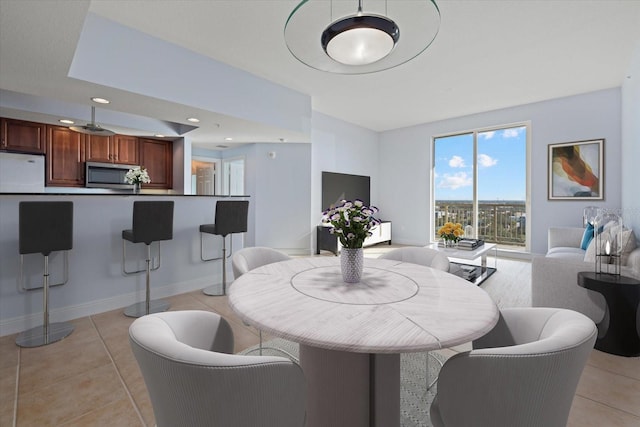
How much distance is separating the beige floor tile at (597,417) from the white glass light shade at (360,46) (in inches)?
84.9

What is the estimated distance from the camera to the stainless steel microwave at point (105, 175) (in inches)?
190

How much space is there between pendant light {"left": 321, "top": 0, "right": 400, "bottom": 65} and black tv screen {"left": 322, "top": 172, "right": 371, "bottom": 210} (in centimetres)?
402

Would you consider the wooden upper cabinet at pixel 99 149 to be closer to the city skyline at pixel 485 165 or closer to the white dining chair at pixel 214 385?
the white dining chair at pixel 214 385

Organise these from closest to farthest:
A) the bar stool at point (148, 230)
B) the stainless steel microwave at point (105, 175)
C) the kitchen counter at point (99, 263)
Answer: the kitchen counter at point (99, 263) < the bar stool at point (148, 230) < the stainless steel microwave at point (105, 175)

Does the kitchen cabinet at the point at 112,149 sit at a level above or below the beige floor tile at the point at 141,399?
above

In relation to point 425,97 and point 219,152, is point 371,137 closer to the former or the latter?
point 425,97

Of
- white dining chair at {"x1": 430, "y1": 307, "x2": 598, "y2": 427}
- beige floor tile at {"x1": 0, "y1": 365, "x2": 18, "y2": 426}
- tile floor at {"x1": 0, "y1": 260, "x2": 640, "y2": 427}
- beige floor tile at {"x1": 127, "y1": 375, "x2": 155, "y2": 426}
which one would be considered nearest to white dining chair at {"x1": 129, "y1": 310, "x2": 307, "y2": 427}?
white dining chair at {"x1": 430, "y1": 307, "x2": 598, "y2": 427}

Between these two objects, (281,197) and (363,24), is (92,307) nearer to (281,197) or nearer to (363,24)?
(363,24)

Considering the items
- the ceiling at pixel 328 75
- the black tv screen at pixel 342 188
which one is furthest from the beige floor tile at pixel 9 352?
the black tv screen at pixel 342 188

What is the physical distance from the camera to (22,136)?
4.25 m

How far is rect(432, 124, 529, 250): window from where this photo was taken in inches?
217

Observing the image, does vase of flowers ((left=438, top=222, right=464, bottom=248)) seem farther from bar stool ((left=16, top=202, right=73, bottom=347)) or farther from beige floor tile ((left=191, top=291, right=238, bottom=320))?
bar stool ((left=16, top=202, right=73, bottom=347))

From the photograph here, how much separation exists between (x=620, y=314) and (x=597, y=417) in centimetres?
93

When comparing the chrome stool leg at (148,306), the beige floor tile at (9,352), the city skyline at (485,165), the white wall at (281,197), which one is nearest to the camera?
the beige floor tile at (9,352)
